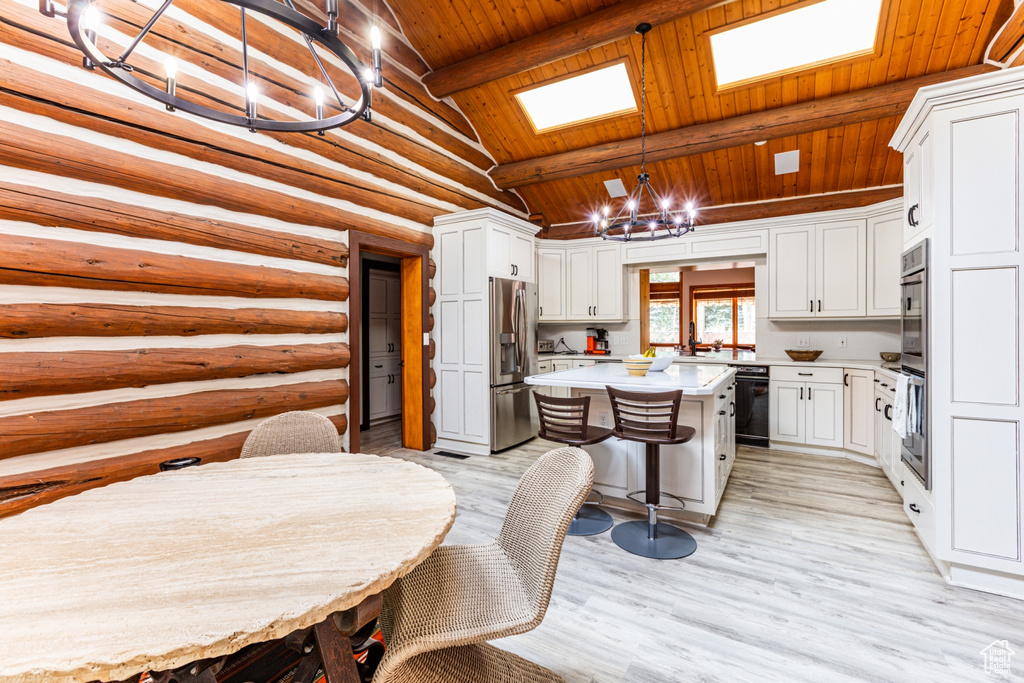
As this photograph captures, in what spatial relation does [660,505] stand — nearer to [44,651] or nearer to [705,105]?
[44,651]

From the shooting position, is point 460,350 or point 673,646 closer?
point 673,646

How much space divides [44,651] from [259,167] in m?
3.11

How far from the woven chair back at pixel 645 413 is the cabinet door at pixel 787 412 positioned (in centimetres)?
257

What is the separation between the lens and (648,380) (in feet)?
9.71

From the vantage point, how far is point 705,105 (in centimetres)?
441

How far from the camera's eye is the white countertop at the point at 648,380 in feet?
8.71

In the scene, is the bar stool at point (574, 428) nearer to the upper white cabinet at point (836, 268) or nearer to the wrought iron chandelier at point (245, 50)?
the wrought iron chandelier at point (245, 50)

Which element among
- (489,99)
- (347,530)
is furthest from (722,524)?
(489,99)

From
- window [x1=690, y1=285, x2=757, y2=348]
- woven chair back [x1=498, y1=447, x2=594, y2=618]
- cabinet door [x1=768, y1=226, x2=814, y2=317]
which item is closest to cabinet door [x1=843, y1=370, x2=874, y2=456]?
cabinet door [x1=768, y1=226, x2=814, y2=317]

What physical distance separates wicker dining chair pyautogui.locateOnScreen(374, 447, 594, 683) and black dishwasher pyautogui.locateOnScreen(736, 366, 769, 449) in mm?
3930

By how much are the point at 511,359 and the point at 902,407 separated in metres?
3.22

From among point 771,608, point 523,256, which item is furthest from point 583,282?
point 771,608

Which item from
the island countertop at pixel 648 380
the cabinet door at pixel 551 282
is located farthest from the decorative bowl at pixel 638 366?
the cabinet door at pixel 551 282

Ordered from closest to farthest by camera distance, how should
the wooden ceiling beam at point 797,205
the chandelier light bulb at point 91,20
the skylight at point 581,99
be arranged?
the chandelier light bulb at point 91,20, the skylight at point 581,99, the wooden ceiling beam at point 797,205
